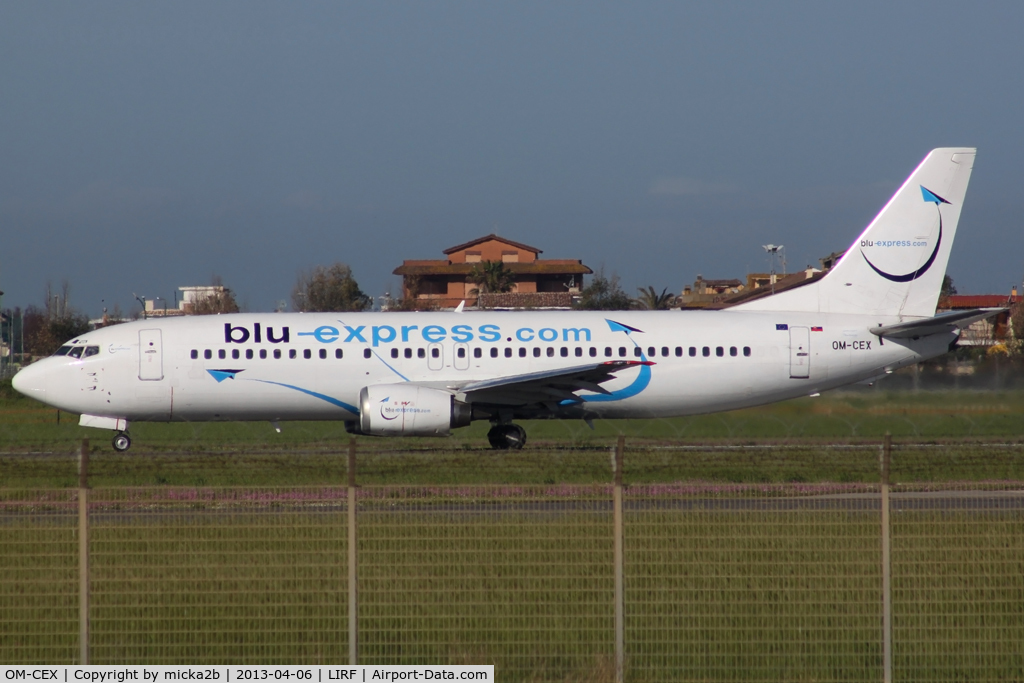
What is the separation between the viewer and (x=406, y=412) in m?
23.4

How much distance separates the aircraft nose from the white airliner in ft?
0.10

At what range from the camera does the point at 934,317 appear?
2444 cm

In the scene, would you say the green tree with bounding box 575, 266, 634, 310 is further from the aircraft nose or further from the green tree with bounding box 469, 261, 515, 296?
the aircraft nose

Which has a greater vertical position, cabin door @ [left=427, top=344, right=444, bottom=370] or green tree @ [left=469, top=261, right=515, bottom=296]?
green tree @ [left=469, top=261, right=515, bottom=296]

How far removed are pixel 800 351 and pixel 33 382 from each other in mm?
17384

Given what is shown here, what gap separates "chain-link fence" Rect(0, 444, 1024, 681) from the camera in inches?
331

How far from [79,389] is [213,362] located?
308cm

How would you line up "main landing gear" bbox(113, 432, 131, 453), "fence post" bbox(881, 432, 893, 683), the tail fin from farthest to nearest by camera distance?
the tail fin < "main landing gear" bbox(113, 432, 131, 453) < "fence post" bbox(881, 432, 893, 683)

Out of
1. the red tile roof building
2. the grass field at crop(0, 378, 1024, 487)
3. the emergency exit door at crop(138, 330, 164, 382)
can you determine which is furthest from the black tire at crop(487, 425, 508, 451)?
the red tile roof building

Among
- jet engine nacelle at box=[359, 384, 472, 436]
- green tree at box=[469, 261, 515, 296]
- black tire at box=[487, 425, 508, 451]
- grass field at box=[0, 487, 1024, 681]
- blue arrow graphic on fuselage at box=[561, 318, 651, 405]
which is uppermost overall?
green tree at box=[469, 261, 515, 296]

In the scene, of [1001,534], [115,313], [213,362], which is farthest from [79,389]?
[115,313]

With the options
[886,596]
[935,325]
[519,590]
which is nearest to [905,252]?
[935,325]

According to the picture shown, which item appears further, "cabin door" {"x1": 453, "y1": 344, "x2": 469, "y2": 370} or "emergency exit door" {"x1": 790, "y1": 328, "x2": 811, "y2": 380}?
"emergency exit door" {"x1": 790, "y1": 328, "x2": 811, "y2": 380}

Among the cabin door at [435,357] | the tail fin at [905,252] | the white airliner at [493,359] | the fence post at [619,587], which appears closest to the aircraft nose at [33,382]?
the white airliner at [493,359]
